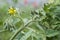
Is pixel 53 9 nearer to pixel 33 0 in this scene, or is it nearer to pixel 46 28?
pixel 46 28

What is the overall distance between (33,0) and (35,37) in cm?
116

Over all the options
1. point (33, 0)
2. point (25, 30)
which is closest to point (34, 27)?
point (25, 30)

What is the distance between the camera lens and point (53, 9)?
75 cm

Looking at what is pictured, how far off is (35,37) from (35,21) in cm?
5

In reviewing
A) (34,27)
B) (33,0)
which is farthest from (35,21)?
(33,0)

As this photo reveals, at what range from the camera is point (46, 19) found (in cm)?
73

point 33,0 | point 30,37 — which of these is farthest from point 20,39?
point 33,0

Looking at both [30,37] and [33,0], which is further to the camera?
[33,0]

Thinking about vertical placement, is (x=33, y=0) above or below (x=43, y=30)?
below

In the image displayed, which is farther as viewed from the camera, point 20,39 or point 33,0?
point 33,0

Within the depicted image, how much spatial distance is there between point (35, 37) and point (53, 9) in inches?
5.3

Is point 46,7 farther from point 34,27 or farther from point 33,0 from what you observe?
point 33,0

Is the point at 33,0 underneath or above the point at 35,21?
underneath

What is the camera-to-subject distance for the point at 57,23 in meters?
0.71
